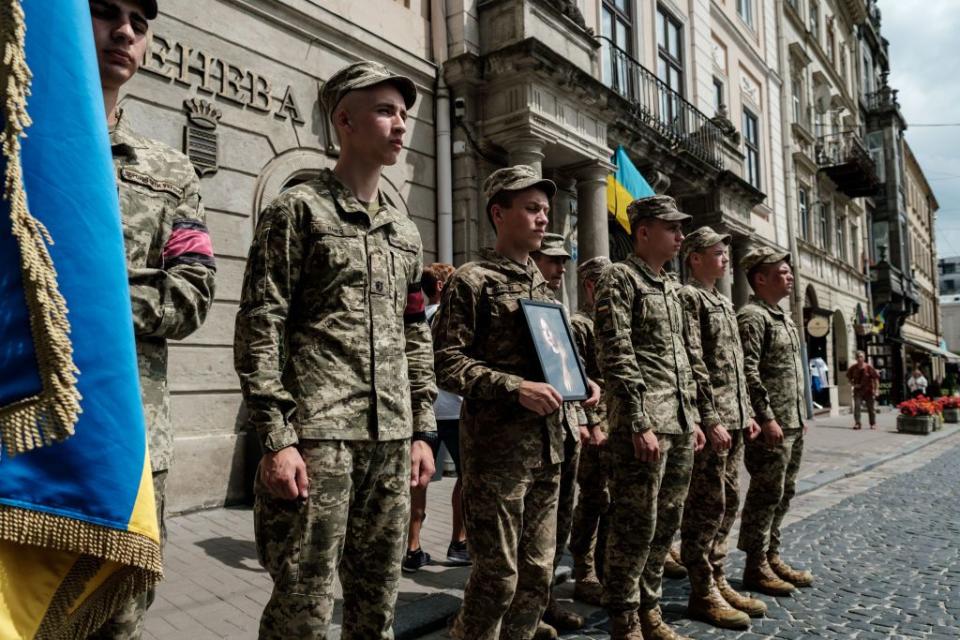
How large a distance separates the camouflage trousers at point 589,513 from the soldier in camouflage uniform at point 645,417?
71cm

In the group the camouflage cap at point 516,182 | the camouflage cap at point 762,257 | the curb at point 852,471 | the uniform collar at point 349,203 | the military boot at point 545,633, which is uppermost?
the camouflage cap at point 516,182

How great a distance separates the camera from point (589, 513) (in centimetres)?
427

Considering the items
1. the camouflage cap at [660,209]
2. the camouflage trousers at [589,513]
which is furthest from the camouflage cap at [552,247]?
the camouflage trousers at [589,513]

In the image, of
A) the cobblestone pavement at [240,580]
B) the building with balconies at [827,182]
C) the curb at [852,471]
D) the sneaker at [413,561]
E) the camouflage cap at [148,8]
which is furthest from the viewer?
the building with balconies at [827,182]

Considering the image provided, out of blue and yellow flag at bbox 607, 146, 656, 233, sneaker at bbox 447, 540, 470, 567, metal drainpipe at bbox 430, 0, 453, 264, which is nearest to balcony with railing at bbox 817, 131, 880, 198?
blue and yellow flag at bbox 607, 146, 656, 233

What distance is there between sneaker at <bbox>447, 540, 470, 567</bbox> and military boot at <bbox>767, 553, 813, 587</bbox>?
195 cm

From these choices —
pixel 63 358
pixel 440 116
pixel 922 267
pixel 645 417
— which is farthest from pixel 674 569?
pixel 922 267

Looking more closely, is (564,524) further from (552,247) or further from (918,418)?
(918,418)

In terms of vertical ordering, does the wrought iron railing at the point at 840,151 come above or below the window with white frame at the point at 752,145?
above

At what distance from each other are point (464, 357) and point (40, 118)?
70.5 inches

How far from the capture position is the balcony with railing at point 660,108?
11961 mm

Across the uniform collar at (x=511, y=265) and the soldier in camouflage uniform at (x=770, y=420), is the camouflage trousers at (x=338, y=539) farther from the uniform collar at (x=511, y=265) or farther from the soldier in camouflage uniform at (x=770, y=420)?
the soldier in camouflage uniform at (x=770, y=420)

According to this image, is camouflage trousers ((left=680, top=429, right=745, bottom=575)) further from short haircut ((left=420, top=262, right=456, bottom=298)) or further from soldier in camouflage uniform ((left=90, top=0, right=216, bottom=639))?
soldier in camouflage uniform ((left=90, top=0, right=216, bottom=639))

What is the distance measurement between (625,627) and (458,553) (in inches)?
63.7
